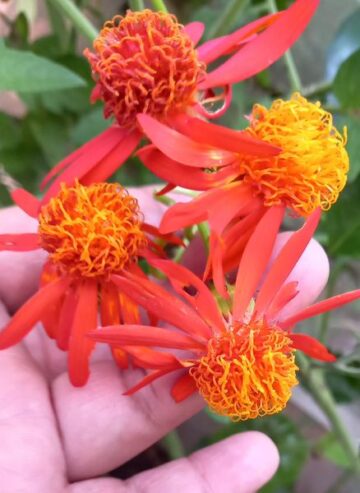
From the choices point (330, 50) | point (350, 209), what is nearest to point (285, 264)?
point (350, 209)

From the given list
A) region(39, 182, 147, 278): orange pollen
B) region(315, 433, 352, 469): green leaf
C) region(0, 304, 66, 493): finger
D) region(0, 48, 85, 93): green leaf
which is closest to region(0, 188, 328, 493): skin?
region(0, 304, 66, 493): finger

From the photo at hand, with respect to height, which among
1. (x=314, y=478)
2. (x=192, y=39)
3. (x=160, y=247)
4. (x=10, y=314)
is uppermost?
(x=192, y=39)

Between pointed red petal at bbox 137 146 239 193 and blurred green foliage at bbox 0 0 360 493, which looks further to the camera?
blurred green foliage at bbox 0 0 360 493

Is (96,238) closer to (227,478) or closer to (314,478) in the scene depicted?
(227,478)

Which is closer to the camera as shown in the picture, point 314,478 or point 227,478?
point 227,478

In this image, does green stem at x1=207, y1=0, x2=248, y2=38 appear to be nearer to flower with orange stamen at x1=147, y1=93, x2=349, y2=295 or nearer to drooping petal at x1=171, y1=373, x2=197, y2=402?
flower with orange stamen at x1=147, y1=93, x2=349, y2=295

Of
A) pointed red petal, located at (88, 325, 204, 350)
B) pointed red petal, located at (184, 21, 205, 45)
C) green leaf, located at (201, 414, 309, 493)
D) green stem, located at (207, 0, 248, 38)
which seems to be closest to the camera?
pointed red petal, located at (88, 325, 204, 350)

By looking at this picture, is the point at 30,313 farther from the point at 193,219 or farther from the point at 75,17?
the point at 75,17

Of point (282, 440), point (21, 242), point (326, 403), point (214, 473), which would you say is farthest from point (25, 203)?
point (282, 440)
